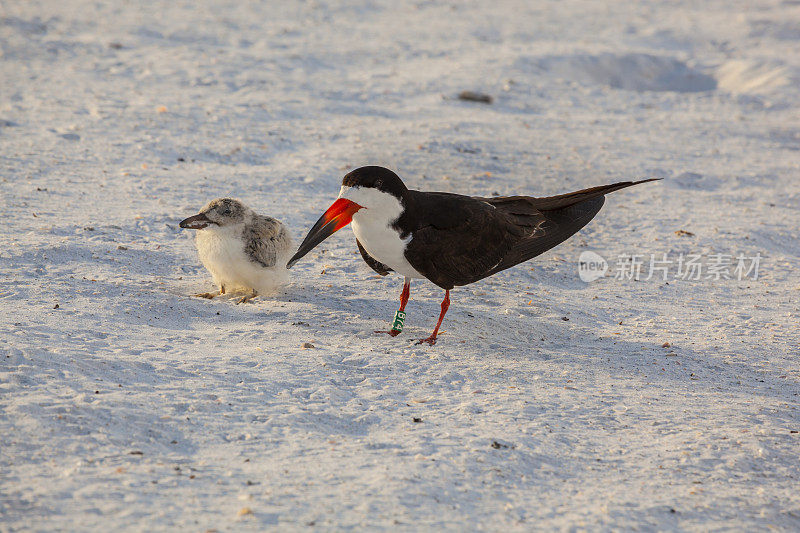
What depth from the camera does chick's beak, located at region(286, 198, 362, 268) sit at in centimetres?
514

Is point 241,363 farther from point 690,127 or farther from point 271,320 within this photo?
point 690,127

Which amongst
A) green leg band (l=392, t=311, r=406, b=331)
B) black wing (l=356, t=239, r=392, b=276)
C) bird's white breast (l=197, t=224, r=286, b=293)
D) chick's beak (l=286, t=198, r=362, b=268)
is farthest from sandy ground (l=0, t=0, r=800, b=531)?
chick's beak (l=286, t=198, r=362, b=268)

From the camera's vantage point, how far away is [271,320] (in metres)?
5.68

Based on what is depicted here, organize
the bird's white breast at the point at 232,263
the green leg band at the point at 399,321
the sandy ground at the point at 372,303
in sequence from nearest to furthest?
the sandy ground at the point at 372,303
the green leg band at the point at 399,321
the bird's white breast at the point at 232,263

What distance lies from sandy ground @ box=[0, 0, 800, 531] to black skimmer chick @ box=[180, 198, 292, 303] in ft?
0.83

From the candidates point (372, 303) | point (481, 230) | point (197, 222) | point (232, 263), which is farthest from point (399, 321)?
point (197, 222)

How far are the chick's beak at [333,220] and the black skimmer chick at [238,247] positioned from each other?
30.6 inches

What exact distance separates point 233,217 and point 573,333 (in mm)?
2555

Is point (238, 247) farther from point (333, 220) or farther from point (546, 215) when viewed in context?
point (546, 215)

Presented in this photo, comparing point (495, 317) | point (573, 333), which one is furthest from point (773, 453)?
point (495, 317)

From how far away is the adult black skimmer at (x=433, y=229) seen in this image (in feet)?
16.9

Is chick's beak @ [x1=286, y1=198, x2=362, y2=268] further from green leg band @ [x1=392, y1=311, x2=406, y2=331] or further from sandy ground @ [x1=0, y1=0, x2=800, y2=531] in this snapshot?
green leg band @ [x1=392, y1=311, x2=406, y2=331]

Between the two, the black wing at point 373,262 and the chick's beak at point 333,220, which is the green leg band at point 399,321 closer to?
the black wing at point 373,262

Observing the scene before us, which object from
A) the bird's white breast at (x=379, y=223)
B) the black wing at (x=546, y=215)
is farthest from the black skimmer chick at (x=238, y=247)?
the black wing at (x=546, y=215)
